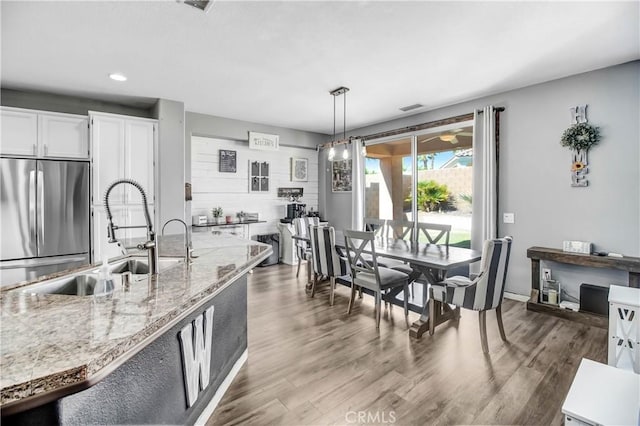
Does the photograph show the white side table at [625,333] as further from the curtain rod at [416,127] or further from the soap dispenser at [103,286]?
the soap dispenser at [103,286]

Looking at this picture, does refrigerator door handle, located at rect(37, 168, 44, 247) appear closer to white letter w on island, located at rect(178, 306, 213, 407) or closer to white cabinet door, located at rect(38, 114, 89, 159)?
white cabinet door, located at rect(38, 114, 89, 159)

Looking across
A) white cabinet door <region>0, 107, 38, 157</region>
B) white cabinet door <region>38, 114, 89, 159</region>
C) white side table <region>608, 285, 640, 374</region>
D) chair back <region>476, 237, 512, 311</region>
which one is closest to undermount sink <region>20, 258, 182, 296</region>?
chair back <region>476, 237, 512, 311</region>

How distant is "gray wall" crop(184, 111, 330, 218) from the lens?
4.99 m

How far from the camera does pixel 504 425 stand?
1788 millimetres

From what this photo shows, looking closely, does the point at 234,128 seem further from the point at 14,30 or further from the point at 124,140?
the point at 14,30

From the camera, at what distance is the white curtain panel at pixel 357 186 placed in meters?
5.99

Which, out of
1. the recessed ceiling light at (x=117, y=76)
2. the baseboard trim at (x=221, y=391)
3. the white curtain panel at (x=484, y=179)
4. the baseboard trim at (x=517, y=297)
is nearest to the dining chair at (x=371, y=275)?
the baseboard trim at (x=221, y=391)

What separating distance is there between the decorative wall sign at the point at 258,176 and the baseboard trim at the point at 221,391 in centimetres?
391

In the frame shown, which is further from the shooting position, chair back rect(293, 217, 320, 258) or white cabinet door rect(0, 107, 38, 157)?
chair back rect(293, 217, 320, 258)

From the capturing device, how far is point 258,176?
6051mm

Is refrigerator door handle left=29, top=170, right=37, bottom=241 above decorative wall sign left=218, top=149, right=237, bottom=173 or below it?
below

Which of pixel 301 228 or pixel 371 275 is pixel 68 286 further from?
pixel 301 228

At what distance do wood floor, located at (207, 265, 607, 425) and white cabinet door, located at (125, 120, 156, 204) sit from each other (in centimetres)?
234

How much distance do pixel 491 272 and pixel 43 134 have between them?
504 centimetres
